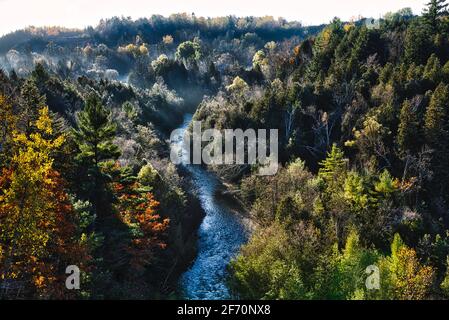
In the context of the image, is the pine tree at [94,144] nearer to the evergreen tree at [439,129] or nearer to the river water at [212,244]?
the river water at [212,244]

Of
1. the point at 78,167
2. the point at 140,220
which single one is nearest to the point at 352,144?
the point at 140,220

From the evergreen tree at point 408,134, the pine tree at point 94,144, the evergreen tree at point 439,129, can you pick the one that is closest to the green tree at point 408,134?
the evergreen tree at point 408,134

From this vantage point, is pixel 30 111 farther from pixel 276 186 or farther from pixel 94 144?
pixel 276 186

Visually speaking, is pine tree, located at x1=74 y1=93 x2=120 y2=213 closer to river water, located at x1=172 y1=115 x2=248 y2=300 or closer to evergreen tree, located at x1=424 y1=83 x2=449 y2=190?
river water, located at x1=172 y1=115 x2=248 y2=300

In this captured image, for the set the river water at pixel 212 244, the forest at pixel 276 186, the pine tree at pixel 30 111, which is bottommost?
the river water at pixel 212 244

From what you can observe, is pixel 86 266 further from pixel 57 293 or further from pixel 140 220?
pixel 140 220

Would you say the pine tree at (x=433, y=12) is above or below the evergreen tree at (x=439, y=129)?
above

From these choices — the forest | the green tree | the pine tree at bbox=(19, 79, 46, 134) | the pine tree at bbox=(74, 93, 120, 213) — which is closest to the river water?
the forest
